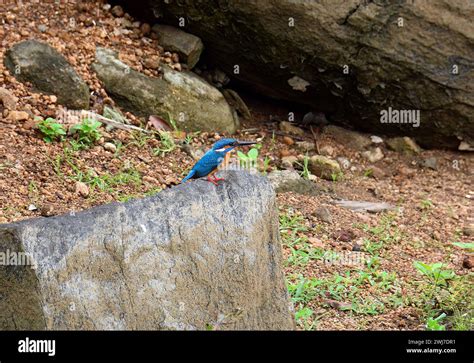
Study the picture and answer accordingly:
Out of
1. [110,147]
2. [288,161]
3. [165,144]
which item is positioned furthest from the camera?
[288,161]

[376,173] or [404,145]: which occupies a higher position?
[404,145]

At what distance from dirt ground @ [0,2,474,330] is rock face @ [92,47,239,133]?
0.36 feet

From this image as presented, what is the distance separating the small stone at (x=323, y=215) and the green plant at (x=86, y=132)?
1798mm

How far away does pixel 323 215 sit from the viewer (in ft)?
21.1

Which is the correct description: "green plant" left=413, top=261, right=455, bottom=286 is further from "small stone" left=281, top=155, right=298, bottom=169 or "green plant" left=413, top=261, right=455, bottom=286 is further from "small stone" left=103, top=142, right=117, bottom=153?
"small stone" left=103, top=142, right=117, bottom=153

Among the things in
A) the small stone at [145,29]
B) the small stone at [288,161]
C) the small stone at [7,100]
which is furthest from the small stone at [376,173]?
the small stone at [7,100]

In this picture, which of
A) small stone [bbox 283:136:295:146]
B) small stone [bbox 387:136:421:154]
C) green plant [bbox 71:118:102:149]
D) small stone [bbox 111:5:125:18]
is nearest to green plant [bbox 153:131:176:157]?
green plant [bbox 71:118:102:149]

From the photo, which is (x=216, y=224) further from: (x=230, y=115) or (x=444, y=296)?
(x=230, y=115)

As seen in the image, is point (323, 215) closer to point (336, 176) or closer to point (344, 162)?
point (336, 176)

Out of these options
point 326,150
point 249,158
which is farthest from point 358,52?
point 249,158

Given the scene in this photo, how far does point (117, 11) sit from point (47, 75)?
1248mm

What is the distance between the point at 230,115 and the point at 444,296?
3045 millimetres

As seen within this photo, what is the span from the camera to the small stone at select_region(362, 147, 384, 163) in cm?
767
